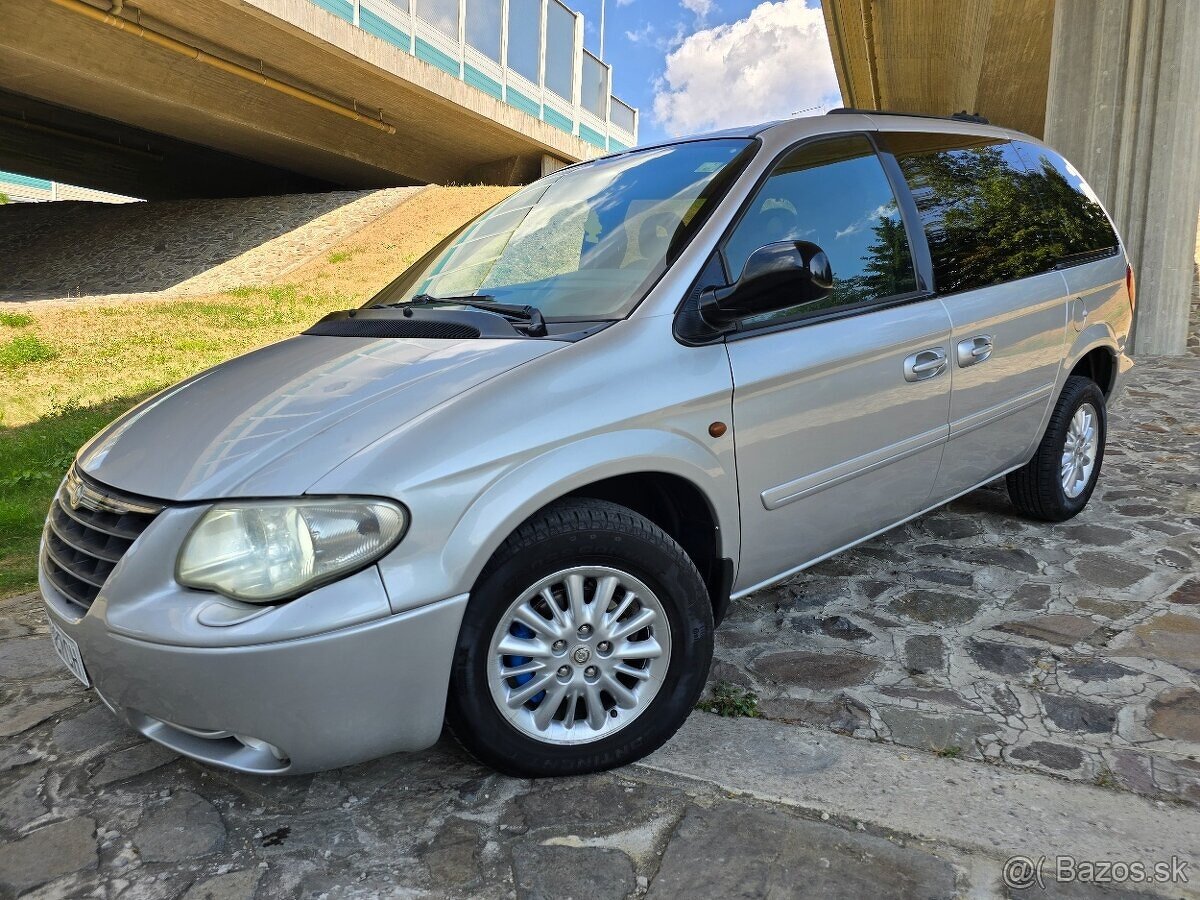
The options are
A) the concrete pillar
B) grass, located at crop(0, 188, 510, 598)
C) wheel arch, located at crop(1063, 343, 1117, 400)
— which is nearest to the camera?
wheel arch, located at crop(1063, 343, 1117, 400)

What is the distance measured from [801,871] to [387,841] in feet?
3.18

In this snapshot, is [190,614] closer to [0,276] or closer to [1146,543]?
[1146,543]

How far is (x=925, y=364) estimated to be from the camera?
3135 millimetres

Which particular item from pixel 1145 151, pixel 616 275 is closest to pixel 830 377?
pixel 616 275

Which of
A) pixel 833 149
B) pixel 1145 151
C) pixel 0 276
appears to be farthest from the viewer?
pixel 0 276

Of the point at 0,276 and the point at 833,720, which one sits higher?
the point at 0,276

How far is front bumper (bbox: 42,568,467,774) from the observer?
75.4 inches

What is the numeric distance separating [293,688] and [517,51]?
29536 millimetres

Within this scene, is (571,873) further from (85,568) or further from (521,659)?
(85,568)

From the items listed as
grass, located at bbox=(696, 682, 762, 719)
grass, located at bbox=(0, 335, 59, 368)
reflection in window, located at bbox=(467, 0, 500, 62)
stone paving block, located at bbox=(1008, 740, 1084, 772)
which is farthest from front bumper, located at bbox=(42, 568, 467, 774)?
reflection in window, located at bbox=(467, 0, 500, 62)

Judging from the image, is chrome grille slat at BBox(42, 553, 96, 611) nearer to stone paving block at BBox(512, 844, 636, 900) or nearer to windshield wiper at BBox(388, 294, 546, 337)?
stone paving block at BBox(512, 844, 636, 900)

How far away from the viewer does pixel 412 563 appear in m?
1.98

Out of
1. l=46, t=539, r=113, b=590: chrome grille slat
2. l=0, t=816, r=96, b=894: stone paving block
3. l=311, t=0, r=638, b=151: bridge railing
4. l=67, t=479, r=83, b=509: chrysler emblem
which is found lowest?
l=0, t=816, r=96, b=894: stone paving block

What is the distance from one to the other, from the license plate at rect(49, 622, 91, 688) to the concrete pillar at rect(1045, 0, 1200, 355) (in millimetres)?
11810
